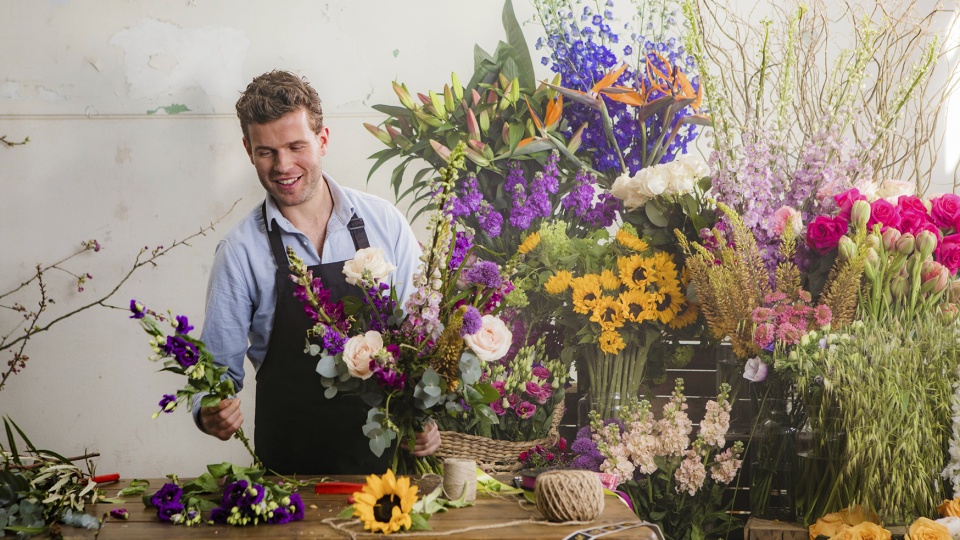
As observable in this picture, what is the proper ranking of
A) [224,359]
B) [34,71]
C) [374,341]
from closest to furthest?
[374,341] → [224,359] → [34,71]

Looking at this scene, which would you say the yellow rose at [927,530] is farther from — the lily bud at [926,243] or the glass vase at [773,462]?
the lily bud at [926,243]

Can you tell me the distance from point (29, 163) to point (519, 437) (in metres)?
2.38

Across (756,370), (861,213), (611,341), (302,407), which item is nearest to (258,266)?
(302,407)

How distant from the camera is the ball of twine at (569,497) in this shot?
60.2 inches

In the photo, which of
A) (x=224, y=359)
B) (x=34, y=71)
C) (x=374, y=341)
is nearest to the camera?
(x=374, y=341)

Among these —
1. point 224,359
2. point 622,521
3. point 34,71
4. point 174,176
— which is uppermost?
point 34,71

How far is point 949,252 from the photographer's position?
2240 mm

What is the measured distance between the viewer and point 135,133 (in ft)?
12.0

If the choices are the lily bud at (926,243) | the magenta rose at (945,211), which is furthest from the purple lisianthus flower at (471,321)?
the magenta rose at (945,211)

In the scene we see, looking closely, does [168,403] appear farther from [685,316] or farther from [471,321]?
[685,316]

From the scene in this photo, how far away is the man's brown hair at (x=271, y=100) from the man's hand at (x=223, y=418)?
808mm

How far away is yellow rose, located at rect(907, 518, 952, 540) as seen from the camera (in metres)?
1.84

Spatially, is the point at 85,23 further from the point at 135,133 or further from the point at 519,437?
the point at 519,437

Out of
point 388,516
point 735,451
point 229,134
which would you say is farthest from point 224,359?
point 229,134
